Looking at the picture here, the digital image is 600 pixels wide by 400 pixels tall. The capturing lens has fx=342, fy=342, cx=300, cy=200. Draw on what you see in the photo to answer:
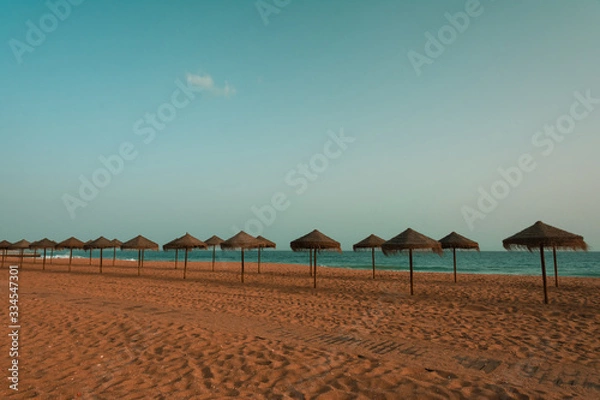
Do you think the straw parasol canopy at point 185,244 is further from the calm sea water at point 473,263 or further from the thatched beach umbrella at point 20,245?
the thatched beach umbrella at point 20,245

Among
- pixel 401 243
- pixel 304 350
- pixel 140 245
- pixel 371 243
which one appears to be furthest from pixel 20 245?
pixel 304 350

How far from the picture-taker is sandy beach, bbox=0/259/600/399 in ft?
14.3

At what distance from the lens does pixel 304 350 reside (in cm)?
582

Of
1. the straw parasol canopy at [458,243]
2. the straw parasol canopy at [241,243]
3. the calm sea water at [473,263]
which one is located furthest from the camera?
the calm sea water at [473,263]

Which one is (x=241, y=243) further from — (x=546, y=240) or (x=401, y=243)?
(x=546, y=240)

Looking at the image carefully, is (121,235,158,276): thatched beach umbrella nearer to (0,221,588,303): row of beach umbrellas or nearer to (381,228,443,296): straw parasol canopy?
(0,221,588,303): row of beach umbrellas

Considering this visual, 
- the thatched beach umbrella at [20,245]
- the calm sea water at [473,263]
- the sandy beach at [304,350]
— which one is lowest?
the calm sea water at [473,263]

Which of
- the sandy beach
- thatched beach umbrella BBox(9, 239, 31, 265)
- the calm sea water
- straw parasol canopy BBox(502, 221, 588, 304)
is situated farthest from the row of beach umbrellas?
thatched beach umbrella BBox(9, 239, 31, 265)

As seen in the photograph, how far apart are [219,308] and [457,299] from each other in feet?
26.8

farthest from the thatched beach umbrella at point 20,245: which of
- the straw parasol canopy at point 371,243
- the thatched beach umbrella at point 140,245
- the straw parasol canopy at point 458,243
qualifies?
the straw parasol canopy at point 458,243

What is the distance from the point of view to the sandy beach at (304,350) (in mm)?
4367

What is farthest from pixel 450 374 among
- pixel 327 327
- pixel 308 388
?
pixel 327 327

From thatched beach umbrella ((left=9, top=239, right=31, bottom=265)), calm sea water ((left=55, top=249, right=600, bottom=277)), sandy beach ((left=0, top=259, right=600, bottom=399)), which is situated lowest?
calm sea water ((left=55, top=249, right=600, bottom=277))

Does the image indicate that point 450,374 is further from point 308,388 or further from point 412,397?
point 308,388
